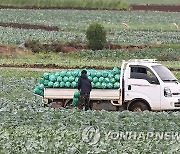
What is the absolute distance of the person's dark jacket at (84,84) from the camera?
24.3 metres

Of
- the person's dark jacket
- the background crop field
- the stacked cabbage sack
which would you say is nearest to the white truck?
the stacked cabbage sack

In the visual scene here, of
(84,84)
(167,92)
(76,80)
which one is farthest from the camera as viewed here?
(76,80)

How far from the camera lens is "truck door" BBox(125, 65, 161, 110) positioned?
82.0 ft

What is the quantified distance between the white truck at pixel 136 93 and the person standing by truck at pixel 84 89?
0.67 metres

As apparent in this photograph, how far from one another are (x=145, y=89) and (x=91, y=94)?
1.93 meters

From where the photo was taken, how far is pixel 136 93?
82.3 feet

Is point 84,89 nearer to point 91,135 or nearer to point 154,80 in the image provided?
point 154,80

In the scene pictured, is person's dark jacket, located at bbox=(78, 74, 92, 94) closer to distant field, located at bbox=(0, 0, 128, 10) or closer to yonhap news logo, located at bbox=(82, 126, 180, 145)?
yonhap news logo, located at bbox=(82, 126, 180, 145)

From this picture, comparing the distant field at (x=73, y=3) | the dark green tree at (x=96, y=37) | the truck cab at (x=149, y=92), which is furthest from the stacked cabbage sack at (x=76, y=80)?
the distant field at (x=73, y=3)

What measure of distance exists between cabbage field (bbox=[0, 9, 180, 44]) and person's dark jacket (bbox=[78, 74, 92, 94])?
30.4 meters

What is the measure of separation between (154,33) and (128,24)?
775cm

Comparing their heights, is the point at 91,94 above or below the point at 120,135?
above

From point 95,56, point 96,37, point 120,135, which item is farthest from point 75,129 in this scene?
point 96,37

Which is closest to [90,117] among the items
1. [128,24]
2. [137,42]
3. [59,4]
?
[137,42]
